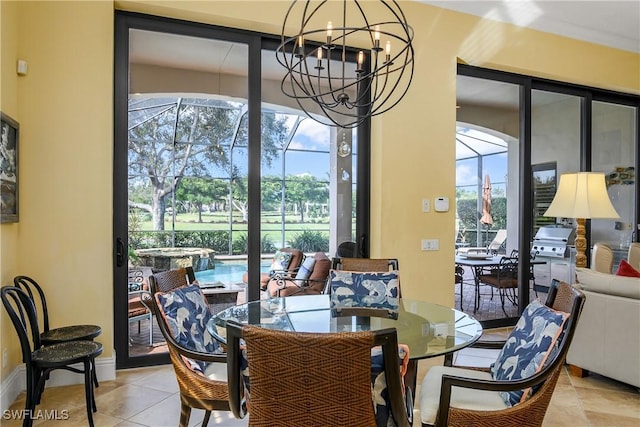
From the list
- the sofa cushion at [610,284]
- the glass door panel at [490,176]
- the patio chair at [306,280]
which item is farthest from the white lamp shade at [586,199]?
the patio chair at [306,280]

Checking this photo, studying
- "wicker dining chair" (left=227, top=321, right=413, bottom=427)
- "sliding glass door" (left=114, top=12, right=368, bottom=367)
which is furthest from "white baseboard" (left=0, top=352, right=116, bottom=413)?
"wicker dining chair" (left=227, top=321, right=413, bottom=427)

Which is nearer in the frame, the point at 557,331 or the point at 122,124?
the point at 557,331

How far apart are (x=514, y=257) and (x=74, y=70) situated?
15.8 feet

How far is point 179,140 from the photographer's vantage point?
3.62 m

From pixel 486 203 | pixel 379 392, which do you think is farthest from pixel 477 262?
pixel 379 392

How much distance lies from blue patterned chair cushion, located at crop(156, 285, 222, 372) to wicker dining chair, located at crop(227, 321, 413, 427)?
837 mm

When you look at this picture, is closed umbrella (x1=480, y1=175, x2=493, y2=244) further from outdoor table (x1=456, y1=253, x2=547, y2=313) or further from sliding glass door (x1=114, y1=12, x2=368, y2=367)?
sliding glass door (x1=114, y1=12, x2=368, y2=367)

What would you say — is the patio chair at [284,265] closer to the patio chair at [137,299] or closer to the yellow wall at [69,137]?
the patio chair at [137,299]

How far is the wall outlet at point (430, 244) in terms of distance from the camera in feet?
13.9

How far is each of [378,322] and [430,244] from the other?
2206 millimetres

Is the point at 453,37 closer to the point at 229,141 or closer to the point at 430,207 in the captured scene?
the point at 430,207

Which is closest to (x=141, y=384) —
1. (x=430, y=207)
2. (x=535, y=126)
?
(x=430, y=207)

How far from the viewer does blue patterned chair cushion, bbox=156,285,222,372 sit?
6.79 ft

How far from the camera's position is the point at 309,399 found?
1.26 metres
